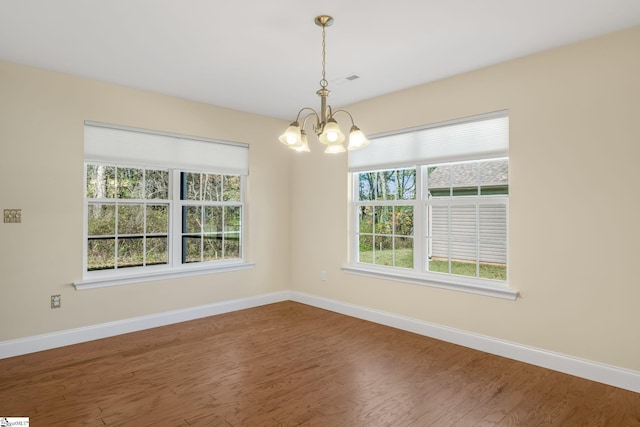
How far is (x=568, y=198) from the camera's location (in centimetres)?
305

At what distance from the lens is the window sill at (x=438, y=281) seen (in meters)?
3.42

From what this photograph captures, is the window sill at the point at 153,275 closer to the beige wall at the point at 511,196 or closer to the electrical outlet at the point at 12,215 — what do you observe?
the beige wall at the point at 511,196

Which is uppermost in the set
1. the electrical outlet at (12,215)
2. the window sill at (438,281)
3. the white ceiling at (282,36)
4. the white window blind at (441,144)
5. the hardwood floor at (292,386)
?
the white ceiling at (282,36)

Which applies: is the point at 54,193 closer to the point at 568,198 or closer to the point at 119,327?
the point at 119,327

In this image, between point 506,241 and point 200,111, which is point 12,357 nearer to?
point 200,111

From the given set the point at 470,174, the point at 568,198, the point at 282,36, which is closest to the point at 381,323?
the point at 470,174

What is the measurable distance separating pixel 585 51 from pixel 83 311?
5.21 meters

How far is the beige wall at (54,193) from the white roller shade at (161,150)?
0.35 ft

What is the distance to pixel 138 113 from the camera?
13.6 feet

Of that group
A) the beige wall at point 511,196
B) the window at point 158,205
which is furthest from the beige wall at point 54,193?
the window at point 158,205

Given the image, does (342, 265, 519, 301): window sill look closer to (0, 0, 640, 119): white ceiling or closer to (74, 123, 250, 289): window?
(74, 123, 250, 289): window

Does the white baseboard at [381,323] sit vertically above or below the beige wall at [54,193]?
below

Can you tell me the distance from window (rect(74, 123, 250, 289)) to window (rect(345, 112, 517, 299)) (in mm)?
1706

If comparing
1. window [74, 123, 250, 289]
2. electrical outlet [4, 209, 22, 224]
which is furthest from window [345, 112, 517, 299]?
electrical outlet [4, 209, 22, 224]
